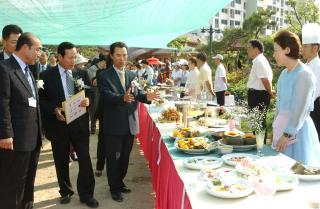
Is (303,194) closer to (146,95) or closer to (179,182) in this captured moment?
(179,182)

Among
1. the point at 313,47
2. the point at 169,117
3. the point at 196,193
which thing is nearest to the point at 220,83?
the point at 169,117

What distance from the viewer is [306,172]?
1.80m

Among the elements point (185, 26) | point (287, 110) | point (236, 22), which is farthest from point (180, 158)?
point (236, 22)

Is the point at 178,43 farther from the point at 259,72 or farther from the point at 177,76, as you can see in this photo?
the point at 259,72

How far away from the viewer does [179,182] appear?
1900 millimetres

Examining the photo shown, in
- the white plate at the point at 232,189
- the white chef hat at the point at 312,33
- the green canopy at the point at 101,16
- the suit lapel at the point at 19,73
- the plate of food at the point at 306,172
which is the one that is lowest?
the white plate at the point at 232,189

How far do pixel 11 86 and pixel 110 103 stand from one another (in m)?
1.02

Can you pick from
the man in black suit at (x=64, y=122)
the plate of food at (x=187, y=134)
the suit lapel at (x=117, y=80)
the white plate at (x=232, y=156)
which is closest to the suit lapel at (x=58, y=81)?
the man in black suit at (x=64, y=122)

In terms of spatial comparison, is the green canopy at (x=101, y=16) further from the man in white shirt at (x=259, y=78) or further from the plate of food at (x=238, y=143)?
the plate of food at (x=238, y=143)

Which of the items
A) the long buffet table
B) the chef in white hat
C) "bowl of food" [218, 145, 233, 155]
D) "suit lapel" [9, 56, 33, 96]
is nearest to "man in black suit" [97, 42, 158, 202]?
the long buffet table

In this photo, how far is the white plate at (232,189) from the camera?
158 centimetres

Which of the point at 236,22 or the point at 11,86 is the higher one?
the point at 236,22

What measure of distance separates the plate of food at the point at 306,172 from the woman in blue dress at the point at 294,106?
0.47 meters

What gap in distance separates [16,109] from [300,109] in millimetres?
2001
